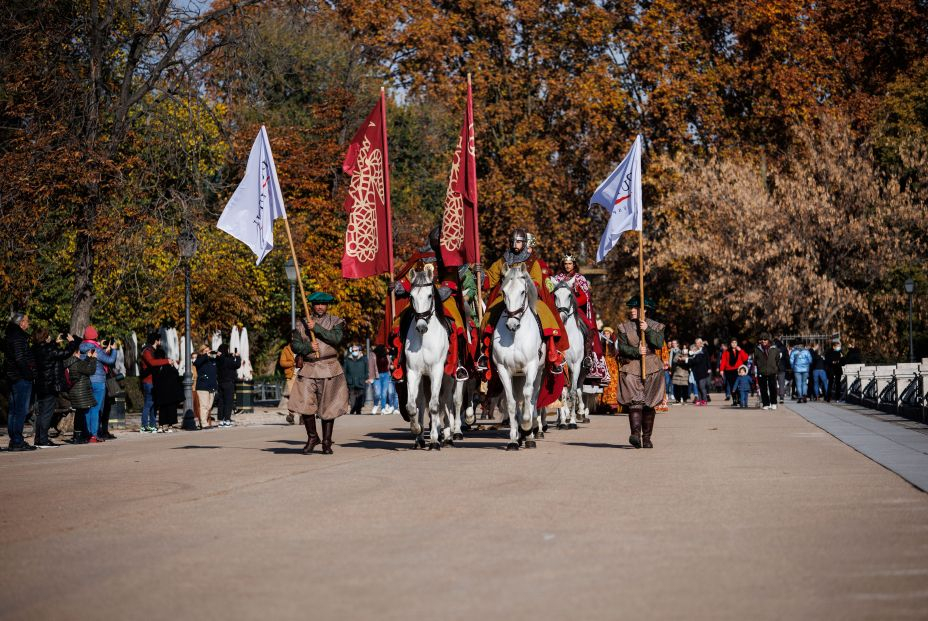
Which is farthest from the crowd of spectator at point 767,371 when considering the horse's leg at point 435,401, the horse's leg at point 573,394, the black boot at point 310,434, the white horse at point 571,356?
the black boot at point 310,434

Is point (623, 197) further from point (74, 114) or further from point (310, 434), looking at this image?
point (74, 114)

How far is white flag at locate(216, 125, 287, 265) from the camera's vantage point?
18.7 metres

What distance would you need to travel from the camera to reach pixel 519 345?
16.8m

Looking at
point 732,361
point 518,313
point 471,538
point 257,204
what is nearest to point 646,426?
point 518,313

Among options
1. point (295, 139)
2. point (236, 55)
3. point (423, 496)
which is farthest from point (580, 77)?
point (423, 496)

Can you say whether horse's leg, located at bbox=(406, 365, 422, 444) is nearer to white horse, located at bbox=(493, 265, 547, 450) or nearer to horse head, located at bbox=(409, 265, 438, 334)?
horse head, located at bbox=(409, 265, 438, 334)

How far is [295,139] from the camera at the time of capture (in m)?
44.3

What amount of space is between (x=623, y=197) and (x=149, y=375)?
34.2 ft

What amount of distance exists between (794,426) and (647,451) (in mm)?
7126

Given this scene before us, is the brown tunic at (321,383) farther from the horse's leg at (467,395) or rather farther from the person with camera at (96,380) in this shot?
the person with camera at (96,380)

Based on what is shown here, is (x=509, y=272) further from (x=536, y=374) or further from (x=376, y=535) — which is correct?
(x=376, y=535)

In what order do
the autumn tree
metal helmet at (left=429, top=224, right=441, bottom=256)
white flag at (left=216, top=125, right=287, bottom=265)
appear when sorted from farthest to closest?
the autumn tree, metal helmet at (left=429, top=224, right=441, bottom=256), white flag at (left=216, top=125, right=287, bottom=265)

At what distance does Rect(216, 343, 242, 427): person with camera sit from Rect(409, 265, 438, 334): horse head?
12034mm

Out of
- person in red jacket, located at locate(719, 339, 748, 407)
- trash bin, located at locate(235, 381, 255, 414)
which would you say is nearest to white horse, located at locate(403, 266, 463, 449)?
person in red jacket, located at locate(719, 339, 748, 407)
